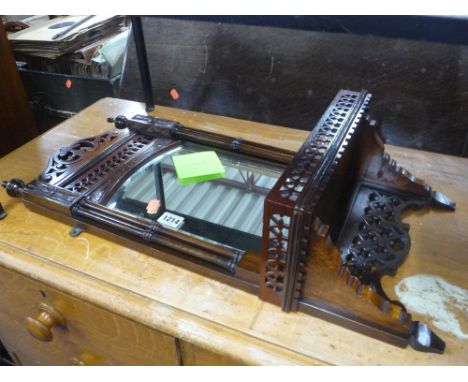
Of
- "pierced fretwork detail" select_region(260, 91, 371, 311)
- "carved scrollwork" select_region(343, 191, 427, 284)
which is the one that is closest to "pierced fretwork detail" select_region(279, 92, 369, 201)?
"pierced fretwork detail" select_region(260, 91, 371, 311)

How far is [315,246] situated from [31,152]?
755 millimetres

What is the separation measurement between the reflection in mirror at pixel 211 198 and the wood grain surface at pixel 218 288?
81 mm

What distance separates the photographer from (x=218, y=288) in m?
0.62

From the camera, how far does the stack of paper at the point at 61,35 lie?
1.34m

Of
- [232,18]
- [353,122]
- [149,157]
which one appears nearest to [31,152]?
[149,157]

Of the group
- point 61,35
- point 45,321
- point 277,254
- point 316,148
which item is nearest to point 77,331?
point 45,321

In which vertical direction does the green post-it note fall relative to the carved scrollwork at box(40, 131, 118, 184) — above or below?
below

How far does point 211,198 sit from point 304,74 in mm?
529

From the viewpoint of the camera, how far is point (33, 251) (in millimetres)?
690

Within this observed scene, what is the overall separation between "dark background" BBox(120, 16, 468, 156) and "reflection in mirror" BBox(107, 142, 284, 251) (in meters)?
0.28

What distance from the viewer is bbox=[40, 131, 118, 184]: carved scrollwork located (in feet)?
2.61

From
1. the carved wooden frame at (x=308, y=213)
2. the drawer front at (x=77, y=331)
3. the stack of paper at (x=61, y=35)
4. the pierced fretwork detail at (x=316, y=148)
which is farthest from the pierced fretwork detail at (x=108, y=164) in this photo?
the stack of paper at (x=61, y=35)

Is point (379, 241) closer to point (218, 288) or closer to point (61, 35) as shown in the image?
point (218, 288)

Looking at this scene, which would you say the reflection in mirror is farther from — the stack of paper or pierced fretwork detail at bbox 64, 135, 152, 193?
the stack of paper
